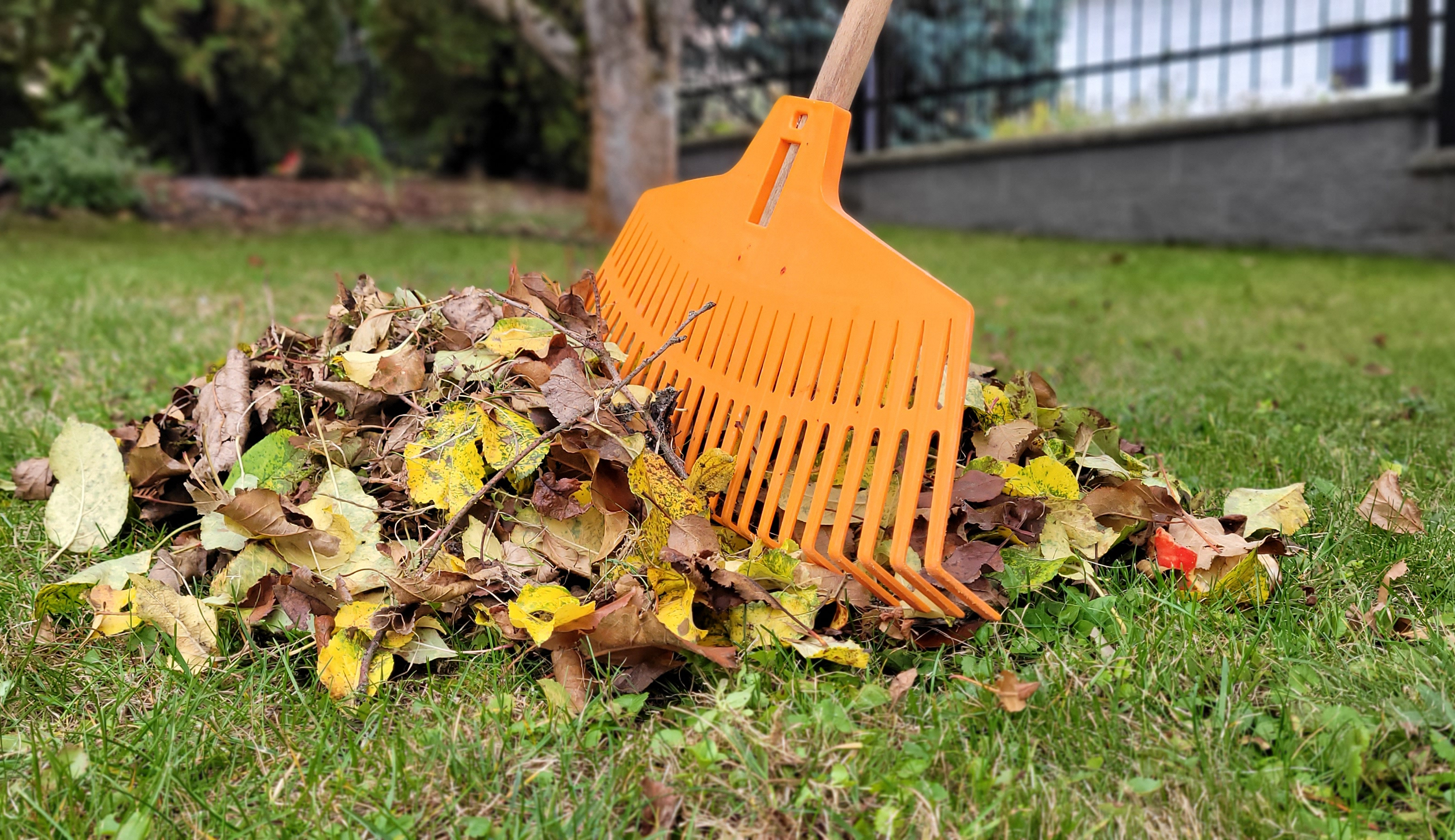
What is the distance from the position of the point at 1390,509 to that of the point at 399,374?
6.01 ft

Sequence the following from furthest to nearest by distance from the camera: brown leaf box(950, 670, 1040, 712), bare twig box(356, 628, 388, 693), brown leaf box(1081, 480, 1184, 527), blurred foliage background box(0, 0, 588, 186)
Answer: blurred foliage background box(0, 0, 588, 186) → brown leaf box(1081, 480, 1184, 527) → bare twig box(356, 628, 388, 693) → brown leaf box(950, 670, 1040, 712)

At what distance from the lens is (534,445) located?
1.65 m

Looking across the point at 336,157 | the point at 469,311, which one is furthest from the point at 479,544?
the point at 336,157

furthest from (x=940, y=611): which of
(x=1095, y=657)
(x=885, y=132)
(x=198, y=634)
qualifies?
(x=885, y=132)

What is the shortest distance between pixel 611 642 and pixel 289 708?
444 mm

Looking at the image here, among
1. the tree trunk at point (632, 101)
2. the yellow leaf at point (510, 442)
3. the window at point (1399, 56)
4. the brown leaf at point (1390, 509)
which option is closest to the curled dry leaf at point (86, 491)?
the yellow leaf at point (510, 442)

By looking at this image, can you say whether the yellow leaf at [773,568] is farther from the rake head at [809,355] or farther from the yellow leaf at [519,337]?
the yellow leaf at [519,337]

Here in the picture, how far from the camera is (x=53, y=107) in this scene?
800 centimetres

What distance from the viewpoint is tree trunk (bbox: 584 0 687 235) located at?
7.42 metres

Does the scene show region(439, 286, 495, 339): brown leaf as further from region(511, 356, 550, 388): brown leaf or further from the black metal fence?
the black metal fence

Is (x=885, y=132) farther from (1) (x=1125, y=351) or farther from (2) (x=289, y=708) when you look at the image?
(2) (x=289, y=708)

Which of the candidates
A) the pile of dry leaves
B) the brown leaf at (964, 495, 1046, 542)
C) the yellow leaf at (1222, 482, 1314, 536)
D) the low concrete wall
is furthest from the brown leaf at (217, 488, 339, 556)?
the low concrete wall

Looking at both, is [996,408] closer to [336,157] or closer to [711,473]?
[711,473]

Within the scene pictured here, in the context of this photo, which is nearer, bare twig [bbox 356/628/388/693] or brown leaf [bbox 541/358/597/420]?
bare twig [bbox 356/628/388/693]
